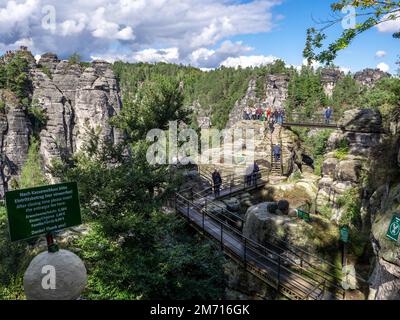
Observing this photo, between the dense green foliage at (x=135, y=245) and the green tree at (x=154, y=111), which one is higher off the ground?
the green tree at (x=154, y=111)

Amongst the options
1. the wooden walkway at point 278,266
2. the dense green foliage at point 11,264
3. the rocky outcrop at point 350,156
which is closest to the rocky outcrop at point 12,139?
the dense green foliage at point 11,264

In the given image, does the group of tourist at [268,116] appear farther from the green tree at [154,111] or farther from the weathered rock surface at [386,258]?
the weathered rock surface at [386,258]

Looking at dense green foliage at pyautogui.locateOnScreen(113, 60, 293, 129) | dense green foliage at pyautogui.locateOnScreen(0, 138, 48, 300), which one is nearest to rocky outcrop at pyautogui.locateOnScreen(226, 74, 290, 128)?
dense green foliage at pyautogui.locateOnScreen(113, 60, 293, 129)

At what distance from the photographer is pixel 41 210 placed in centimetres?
490

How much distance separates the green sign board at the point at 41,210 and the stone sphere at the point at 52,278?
539mm

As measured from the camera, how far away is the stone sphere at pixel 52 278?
5.09 m

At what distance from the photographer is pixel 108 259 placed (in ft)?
32.3

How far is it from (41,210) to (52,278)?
1.08 metres

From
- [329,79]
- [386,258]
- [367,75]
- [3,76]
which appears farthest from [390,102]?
[367,75]

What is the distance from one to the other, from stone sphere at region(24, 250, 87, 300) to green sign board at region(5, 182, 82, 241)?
54 cm

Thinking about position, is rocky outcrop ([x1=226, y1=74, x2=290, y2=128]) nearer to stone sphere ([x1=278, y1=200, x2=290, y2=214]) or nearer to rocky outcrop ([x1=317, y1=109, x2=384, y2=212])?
rocky outcrop ([x1=317, y1=109, x2=384, y2=212])
